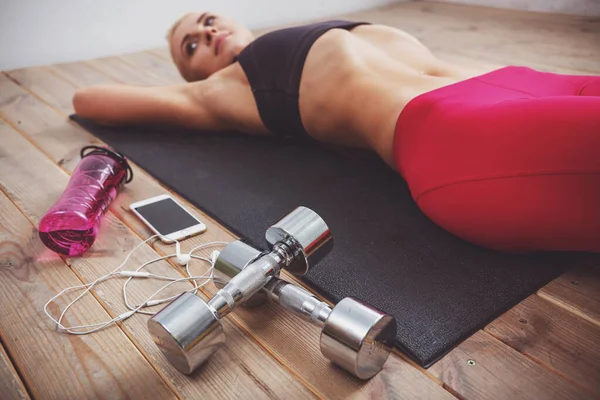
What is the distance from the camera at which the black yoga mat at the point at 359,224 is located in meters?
0.96

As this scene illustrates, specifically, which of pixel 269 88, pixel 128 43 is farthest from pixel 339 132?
pixel 128 43

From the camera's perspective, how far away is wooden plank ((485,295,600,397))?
2.75 ft

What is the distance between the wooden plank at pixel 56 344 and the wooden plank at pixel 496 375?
17.6 inches

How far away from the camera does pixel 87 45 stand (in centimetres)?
257

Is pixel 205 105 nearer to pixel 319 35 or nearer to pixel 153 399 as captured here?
pixel 319 35

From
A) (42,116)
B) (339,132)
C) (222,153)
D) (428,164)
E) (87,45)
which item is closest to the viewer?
(428,164)

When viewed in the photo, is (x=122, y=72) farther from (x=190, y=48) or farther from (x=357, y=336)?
(x=357, y=336)

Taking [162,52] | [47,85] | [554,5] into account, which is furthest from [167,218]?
[554,5]

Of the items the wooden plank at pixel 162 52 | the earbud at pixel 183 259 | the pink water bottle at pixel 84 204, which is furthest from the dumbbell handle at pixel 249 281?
the wooden plank at pixel 162 52

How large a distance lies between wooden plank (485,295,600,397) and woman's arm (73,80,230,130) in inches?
42.8

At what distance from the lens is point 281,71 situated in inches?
59.5

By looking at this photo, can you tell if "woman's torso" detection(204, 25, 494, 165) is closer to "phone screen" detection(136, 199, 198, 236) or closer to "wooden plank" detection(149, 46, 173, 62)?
"phone screen" detection(136, 199, 198, 236)

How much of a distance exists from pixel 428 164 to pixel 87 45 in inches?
82.5

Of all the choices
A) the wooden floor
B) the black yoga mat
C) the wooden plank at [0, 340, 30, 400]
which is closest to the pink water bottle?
the wooden floor
